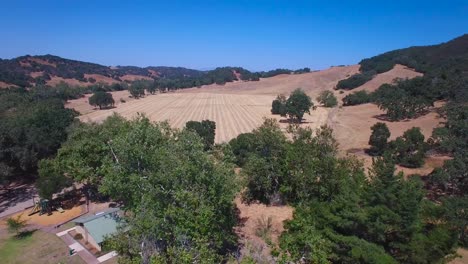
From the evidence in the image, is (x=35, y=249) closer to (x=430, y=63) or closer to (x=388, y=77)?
(x=388, y=77)

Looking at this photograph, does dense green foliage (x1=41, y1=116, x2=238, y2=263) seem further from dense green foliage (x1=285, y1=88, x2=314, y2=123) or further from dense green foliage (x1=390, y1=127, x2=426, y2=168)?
dense green foliage (x1=285, y1=88, x2=314, y2=123)

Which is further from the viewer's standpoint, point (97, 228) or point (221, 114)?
point (221, 114)

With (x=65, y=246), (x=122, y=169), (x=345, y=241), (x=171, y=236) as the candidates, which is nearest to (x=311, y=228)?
(x=345, y=241)

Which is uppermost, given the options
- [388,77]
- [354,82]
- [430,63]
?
[430,63]

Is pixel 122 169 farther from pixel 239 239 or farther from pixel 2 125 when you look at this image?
pixel 2 125

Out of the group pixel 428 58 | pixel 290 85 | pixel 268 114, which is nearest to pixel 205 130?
pixel 268 114

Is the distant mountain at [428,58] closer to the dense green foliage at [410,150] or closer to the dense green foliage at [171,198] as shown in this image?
the dense green foliage at [410,150]

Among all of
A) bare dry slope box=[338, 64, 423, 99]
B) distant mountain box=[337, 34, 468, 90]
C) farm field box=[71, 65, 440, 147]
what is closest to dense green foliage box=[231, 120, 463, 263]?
farm field box=[71, 65, 440, 147]
